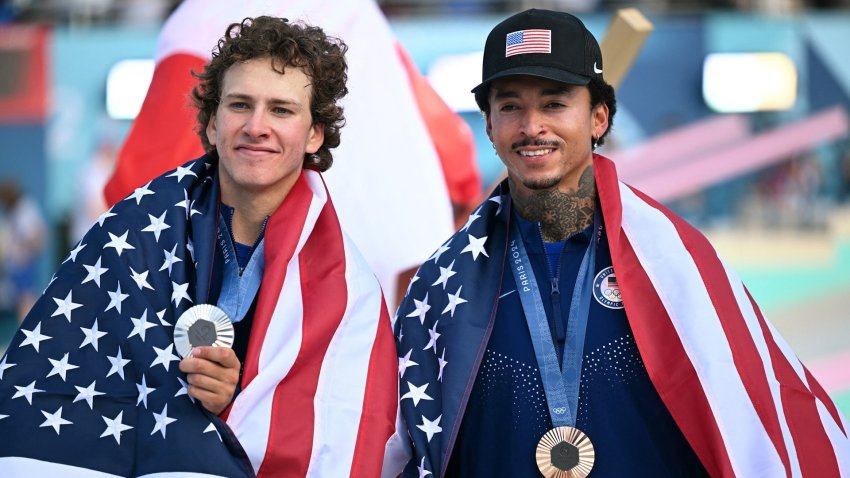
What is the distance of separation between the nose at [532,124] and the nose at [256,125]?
66 cm

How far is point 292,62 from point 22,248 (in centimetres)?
794

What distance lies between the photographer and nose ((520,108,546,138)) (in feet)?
9.39

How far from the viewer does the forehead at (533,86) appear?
2.88 m

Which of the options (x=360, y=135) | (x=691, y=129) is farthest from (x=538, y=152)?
(x=691, y=129)

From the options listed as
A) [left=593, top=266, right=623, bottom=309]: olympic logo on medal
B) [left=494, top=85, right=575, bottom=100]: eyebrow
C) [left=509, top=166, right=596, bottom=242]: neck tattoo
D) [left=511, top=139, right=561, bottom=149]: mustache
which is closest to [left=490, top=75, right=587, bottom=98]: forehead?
[left=494, top=85, right=575, bottom=100]: eyebrow

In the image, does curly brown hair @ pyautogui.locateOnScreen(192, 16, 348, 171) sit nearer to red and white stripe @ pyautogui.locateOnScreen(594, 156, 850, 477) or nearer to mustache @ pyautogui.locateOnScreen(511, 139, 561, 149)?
mustache @ pyautogui.locateOnScreen(511, 139, 561, 149)

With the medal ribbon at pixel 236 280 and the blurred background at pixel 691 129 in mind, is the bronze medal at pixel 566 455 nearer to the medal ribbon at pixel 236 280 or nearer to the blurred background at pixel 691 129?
the medal ribbon at pixel 236 280

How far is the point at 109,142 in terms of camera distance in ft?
33.9

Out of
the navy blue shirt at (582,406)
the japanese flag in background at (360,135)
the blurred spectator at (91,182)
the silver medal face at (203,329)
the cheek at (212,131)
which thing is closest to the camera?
the silver medal face at (203,329)

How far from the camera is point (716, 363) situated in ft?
8.92

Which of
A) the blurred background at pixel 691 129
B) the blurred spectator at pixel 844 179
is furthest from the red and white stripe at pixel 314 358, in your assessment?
the blurred spectator at pixel 844 179

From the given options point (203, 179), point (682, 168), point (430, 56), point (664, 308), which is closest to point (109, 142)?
point (430, 56)

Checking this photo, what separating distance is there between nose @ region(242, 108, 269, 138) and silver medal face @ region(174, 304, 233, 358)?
1.56 ft

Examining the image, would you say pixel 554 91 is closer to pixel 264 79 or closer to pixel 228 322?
pixel 264 79
